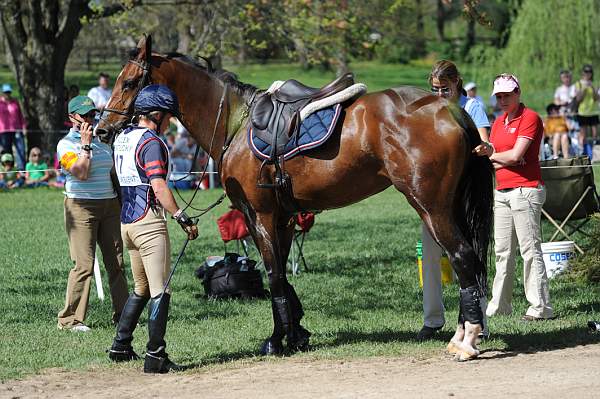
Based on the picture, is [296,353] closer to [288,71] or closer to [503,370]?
[503,370]

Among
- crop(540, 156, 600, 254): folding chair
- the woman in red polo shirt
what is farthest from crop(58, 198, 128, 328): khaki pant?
crop(540, 156, 600, 254): folding chair

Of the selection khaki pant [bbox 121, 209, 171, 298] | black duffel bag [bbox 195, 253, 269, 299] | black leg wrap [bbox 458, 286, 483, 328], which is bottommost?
black duffel bag [bbox 195, 253, 269, 299]

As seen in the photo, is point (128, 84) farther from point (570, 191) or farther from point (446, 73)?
point (570, 191)

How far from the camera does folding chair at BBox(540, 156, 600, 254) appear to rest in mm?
11008

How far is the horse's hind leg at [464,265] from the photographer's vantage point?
696cm

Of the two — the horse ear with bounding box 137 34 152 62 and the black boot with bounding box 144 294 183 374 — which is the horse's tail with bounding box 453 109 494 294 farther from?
the horse ear with bounding box 137 34 152 62

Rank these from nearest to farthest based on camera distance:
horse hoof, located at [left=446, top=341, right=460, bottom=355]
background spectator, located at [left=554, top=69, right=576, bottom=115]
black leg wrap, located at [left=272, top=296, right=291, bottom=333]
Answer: horse hoof, located at [left=446, top=341, right=460, bottom=355] < black leg wrap, located at [left=272, top=296, right=291, bottom=333] < background spectator, located at [left=554, top=69, right=576, bottom=115]

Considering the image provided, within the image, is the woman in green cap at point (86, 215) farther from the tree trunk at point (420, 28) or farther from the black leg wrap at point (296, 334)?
the tree trunk at point (420, 28)

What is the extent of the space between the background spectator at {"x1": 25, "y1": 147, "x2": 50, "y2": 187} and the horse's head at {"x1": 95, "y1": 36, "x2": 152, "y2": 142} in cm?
1264

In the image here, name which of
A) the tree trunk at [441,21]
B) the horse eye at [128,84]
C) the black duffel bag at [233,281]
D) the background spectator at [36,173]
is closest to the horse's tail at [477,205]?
the horse eye at [128,84]

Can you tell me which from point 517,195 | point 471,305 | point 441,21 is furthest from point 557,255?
point 441,21

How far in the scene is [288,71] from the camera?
170 ft

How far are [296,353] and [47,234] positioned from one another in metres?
8.36

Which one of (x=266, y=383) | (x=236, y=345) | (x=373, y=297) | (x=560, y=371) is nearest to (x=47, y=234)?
(x=373, y=297)
